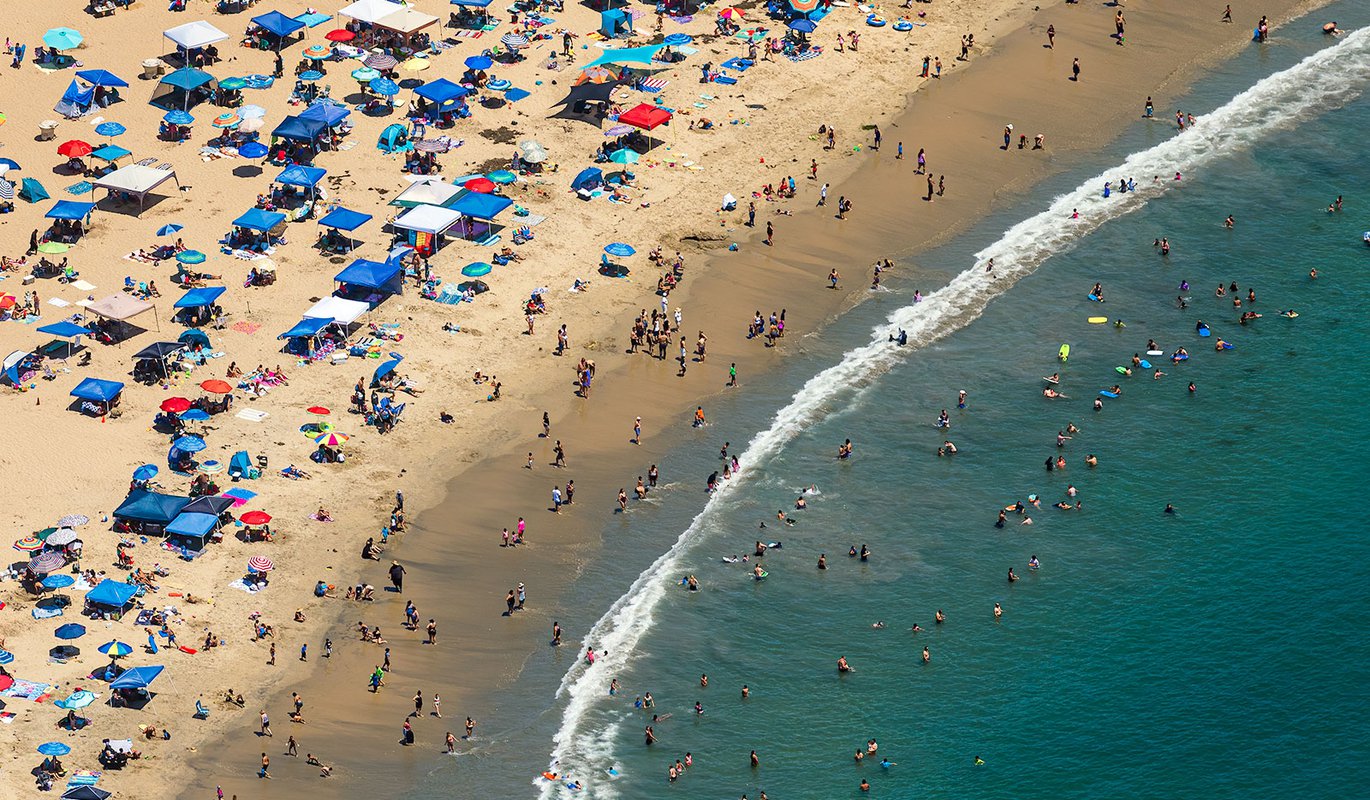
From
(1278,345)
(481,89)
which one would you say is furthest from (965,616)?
(481,89)

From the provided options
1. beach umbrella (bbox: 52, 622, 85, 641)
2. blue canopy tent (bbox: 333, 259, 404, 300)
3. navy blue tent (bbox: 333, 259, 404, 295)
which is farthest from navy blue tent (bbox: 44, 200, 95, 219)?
beach umbrella (bbox: 52, 622, 85, 641)

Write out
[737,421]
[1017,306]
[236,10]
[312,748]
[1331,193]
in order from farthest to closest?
1. [236,10]
2. [1331,193]
3. [1017,306]
4. [737,421]
5. [312,748]

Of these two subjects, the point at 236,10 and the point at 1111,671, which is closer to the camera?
the point at 1111,671

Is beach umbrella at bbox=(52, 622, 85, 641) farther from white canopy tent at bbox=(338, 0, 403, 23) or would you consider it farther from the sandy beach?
white canopy tent at bbox=(338, 0, 403, 23)

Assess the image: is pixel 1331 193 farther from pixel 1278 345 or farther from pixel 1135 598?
pixel 1135 598

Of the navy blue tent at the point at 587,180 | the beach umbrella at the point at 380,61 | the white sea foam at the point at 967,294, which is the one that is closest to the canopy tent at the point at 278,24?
the beach umbrella at the point at 380,61
